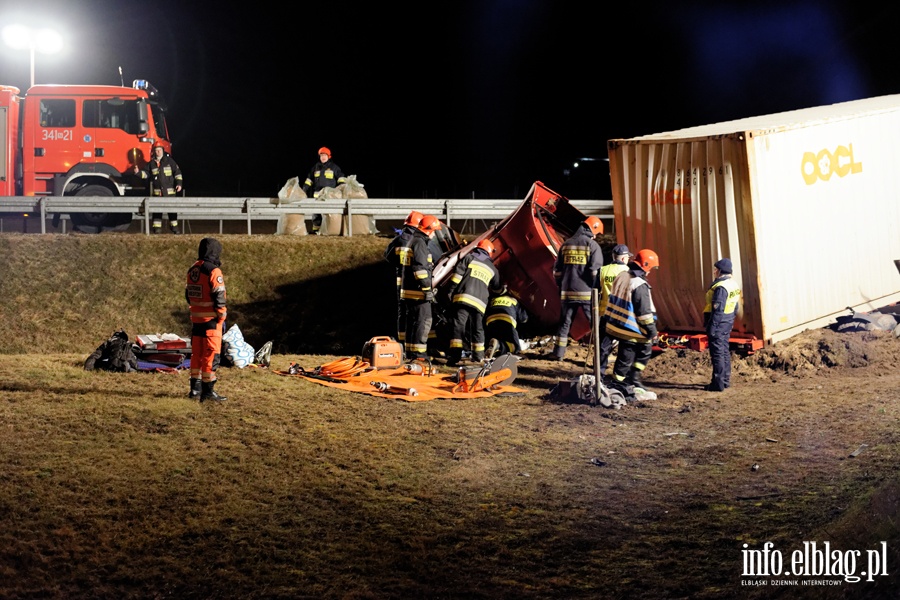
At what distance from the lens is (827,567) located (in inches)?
216

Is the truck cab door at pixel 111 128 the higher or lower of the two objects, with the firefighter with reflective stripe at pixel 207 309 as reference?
higher

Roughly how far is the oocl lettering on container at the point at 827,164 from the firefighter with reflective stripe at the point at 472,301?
4378 millimetres

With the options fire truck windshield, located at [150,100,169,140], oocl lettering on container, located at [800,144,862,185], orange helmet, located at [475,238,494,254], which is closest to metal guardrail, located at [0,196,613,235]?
fire truck windshield, located at [150,100,169,140]

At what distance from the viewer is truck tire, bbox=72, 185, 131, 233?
18.0m

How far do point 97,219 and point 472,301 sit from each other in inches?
355

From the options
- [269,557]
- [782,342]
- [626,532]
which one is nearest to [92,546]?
[269,557]

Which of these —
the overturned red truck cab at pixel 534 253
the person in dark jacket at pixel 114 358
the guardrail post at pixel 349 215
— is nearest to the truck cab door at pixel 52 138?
the guardrail post at pixel 349 215

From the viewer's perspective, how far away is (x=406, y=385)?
1128cm

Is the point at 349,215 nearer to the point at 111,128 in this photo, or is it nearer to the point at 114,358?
the point at 111,128

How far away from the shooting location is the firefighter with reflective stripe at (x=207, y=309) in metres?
10.0

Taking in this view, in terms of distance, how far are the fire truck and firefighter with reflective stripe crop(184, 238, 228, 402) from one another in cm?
909

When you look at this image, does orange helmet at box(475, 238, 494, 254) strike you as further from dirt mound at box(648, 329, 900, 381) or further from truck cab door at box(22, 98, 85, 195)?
truck cab door at box(22, 98, 85, 195)

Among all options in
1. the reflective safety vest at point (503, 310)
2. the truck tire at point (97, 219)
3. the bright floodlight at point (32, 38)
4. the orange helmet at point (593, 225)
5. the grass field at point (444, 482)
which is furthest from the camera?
the bright floodlight at point (32, 38)

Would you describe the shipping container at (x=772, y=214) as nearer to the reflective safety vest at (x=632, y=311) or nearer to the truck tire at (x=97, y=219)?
the reflective safety vest at (x=632, y=311)
